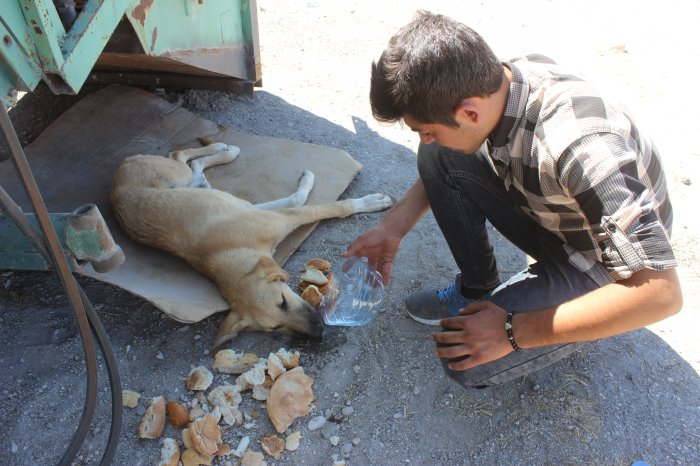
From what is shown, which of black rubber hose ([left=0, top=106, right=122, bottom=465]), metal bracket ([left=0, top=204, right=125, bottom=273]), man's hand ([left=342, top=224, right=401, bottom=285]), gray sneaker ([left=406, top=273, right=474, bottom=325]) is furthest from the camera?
gray sneaker ([left=406, top=273, right=474, bottom=325])

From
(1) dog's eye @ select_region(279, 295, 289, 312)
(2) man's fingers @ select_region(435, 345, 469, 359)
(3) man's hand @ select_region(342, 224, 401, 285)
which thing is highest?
(2) man's fingers @ select_region(435, 345, 469, 359)

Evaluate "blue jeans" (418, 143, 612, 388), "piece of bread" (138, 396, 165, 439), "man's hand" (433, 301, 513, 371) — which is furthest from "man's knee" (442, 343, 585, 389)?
"piece of bread" (138, 396, 165, 439)

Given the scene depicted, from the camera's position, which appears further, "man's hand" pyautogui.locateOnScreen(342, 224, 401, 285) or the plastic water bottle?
the plastic water bottle

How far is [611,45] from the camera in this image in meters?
5.58

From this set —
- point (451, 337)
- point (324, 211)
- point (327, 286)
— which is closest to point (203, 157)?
point (324, 211)

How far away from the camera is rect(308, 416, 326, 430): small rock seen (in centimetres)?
272

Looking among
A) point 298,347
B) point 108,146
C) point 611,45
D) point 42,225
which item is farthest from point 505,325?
point 611,45

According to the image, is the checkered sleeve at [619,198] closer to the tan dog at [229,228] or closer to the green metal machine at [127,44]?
the tan dog at [229,228]

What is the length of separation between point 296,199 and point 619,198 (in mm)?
2519

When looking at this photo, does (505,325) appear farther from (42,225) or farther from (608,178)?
(42,225)

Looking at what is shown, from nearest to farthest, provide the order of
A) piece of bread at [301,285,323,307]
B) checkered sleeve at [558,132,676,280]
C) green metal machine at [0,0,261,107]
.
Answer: checkered sleeve at [558,132,676,280]
green metal machine at [0,0,261,107]
piece of bread at [301,285,323,307]

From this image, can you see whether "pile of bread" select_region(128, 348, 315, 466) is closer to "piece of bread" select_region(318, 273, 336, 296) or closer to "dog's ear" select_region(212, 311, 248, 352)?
"dog's ear" select_region(212, 311, 248, 352)

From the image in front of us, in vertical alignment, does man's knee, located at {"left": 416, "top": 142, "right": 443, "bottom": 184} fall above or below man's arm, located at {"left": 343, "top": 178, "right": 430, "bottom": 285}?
above

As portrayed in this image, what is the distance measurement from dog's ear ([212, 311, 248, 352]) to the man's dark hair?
163cm
